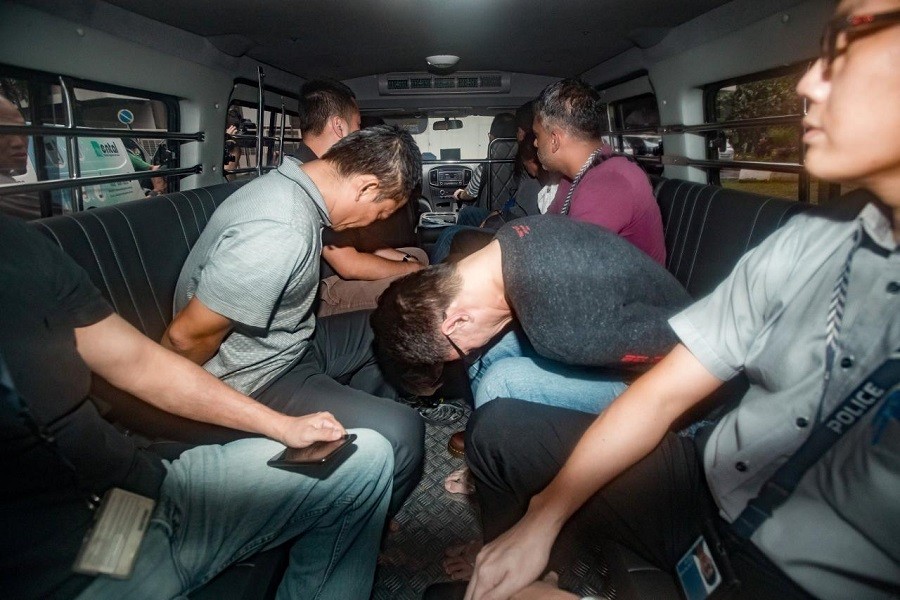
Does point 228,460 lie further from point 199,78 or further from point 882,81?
point 199,78

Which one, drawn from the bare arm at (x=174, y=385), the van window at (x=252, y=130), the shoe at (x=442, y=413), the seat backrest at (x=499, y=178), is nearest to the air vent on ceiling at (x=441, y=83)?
the seat backrest at (x=499, y=178)

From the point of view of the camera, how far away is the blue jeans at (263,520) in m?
1.10

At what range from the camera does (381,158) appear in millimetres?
1836

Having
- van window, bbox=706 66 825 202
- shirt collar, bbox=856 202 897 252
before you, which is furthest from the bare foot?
van window, bbox=706 66 825 202

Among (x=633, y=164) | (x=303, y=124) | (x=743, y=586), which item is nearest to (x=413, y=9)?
(x=303, y=124)

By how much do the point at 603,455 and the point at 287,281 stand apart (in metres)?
1.08

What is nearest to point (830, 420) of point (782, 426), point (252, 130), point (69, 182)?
point (782, 426)

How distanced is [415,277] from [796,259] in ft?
3.54

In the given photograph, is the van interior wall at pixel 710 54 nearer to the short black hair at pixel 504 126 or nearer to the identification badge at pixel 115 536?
the short black hair at pixel 504 126

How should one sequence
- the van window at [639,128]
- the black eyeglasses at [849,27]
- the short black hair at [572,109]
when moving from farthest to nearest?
the van window at [639,128], the short black hair at [572,109], the black eyeglasses at [849,27]

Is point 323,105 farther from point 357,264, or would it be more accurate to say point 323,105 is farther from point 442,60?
point 442,60

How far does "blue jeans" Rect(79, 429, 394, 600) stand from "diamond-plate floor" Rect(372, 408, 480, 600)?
0.31m

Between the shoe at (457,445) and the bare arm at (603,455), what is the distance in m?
1.24

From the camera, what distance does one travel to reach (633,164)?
2645 millimetres
